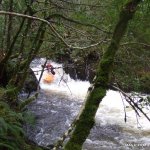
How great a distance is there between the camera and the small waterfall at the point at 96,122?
8.38 metres

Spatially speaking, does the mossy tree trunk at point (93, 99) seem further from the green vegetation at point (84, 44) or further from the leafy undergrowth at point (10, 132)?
the leafy undergrowth at point (10, 132)

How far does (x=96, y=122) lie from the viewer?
32.0ft

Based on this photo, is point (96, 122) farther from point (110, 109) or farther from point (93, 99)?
point (93, 99)

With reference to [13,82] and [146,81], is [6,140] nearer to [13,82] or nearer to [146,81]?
[13,82]

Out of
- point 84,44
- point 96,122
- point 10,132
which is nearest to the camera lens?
point 10,132

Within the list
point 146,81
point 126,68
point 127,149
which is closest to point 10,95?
point 126,68

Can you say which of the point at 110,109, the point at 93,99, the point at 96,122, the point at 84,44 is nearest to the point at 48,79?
the point at 110,109

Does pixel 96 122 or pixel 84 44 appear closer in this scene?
pixel 84 44

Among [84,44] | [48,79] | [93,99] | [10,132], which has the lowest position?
[48,79]

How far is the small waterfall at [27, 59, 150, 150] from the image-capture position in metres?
8.38

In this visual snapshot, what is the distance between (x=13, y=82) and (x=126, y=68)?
7.50 ft

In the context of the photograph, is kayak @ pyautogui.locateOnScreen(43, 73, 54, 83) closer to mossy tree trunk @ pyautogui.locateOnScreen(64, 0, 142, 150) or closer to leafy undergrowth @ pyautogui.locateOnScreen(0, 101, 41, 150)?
leafy undergrowth @ pyautogui.locateOnScreen(0, 101, 41, 150)

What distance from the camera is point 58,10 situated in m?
6.08

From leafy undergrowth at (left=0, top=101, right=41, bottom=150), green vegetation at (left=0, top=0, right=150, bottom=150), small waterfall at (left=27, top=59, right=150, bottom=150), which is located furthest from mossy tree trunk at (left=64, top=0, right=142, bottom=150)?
small waterfall at (left=27, top=59, right=150, bottom=150)
